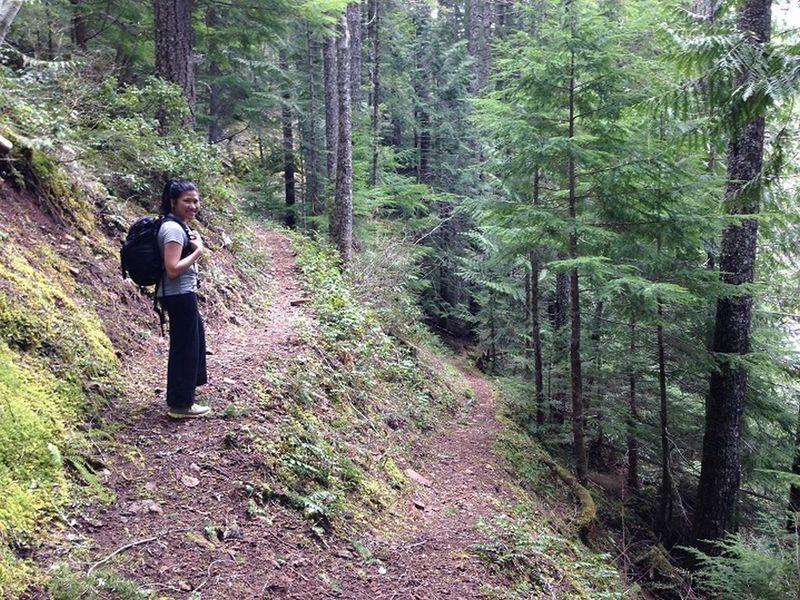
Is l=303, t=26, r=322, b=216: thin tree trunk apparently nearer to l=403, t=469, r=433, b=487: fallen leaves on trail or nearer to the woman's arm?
l=403, t=469, r=433, b=487: fallen leaves on trail

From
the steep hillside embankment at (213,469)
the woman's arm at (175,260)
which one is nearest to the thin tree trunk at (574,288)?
the steep hillside embankment at (213,469)

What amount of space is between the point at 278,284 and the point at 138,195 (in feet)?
11.7

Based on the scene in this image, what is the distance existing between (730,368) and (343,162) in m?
9.39

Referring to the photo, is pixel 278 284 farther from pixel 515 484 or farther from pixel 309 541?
pixel 309 541

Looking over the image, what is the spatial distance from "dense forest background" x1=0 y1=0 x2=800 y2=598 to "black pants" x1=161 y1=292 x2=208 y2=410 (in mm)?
2898

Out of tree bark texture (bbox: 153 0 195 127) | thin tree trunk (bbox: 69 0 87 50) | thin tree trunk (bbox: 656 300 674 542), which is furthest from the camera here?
thin tree trunk (bbox: 69 0 87 50)

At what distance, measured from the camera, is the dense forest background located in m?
7.08

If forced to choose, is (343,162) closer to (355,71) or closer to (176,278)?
(176,278)

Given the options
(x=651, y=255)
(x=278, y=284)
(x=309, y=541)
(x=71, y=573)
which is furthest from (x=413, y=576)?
(x=278, y=284)

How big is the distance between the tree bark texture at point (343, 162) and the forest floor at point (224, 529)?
7.50 metres

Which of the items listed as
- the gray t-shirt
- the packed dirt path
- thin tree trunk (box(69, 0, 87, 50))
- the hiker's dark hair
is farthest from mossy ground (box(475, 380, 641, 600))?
thin tree trunk (box(69, 0, 87, 50))

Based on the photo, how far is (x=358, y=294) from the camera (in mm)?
12695

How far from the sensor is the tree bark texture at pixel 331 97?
14791mm

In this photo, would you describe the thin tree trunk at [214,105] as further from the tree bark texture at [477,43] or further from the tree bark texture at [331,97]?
the tree bark texture at [477,43]
